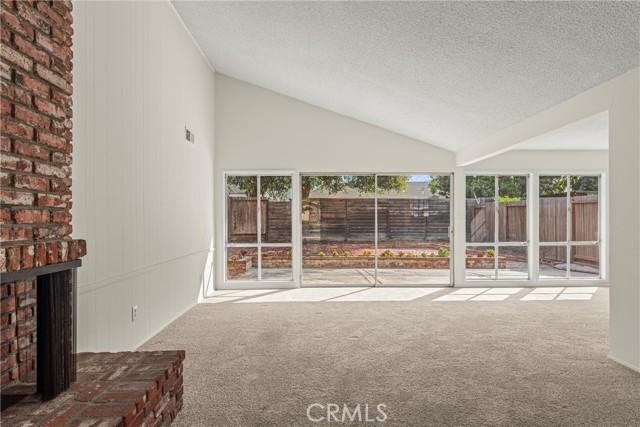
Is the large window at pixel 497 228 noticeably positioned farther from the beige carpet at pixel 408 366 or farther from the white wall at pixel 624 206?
the white wall at pixel 624 206

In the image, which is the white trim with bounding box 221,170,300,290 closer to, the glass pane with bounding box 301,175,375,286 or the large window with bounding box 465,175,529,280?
the glass pane with bounding box 301,175,375,286

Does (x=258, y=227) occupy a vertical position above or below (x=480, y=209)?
below

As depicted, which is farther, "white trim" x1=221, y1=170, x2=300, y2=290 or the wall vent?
"white trim" x1=221, y1=170, x2=300, y2=290

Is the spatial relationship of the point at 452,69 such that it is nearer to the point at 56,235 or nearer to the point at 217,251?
the point at 56,235

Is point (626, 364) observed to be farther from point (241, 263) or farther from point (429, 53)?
point (241, 263)

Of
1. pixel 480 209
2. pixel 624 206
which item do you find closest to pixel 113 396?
pixel 624 206

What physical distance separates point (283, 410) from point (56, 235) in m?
1.65

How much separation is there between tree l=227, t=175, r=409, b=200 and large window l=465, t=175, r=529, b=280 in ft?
4.29

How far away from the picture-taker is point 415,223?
785 centimetres

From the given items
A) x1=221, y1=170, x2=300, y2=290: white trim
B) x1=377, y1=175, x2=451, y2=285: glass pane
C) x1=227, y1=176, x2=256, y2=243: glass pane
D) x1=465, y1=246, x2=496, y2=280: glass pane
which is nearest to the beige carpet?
x1=221, y1=170, x2=300, y2=290: white trim

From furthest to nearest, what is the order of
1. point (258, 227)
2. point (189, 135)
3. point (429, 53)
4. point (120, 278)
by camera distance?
point (258, 227) < point (189, 135) < point (429, 53) < point (120, 278)

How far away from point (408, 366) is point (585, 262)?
19.5 ft

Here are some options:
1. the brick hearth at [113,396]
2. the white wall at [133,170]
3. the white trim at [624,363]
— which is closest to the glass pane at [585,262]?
the white trim at [624,363]

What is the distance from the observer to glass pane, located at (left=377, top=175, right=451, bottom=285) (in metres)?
7.68
